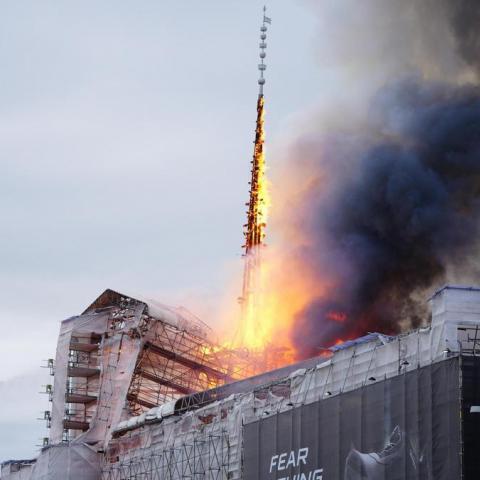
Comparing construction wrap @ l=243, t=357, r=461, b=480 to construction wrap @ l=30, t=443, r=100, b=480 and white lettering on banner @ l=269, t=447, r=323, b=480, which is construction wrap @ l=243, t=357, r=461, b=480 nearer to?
white lettering on banner @ l=269, t=447, r=323, b=480

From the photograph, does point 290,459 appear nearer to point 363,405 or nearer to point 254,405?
point 254,405

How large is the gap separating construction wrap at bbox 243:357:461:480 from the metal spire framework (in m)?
45.5

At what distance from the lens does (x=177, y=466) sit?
105938 mm

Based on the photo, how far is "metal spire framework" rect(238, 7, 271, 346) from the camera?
136 m

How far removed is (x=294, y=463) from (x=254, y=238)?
55.1m

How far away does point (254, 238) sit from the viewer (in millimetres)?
136875

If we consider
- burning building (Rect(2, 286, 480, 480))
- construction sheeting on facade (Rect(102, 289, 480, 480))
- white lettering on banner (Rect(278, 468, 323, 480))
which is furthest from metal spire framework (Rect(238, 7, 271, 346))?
white lettering on banner (Rect(278, 468, 323, 480))

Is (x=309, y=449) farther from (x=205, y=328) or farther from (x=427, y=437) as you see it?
(x=205, y=328)

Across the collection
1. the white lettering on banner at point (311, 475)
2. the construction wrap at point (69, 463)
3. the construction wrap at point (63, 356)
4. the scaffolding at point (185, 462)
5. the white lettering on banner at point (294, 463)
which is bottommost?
the white lettering on banner at point (311, 475)

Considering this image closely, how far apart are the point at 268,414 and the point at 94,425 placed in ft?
135

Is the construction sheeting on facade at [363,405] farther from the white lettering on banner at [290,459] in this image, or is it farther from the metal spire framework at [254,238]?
the metal spire framework at [254,238]

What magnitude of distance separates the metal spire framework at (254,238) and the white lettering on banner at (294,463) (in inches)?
1866

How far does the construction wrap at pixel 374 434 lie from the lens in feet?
217

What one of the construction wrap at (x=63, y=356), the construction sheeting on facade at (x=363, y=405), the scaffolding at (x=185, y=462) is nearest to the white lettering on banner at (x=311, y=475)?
the construction sheeting on facade at (x=363, y=405)
